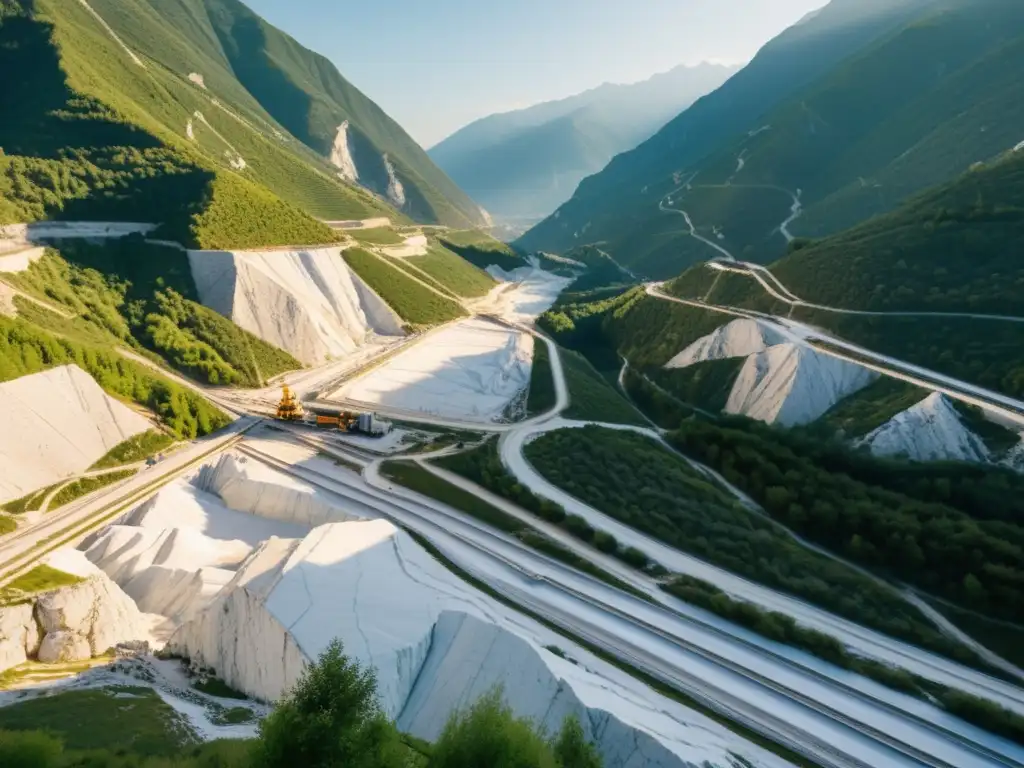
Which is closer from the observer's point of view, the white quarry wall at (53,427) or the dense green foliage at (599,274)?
the white quarry wall at (53,427)

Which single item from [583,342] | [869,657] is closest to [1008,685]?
[869,657]

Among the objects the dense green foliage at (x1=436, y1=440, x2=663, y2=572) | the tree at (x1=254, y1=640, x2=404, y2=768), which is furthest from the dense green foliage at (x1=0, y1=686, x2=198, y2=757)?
the dense green foliage at (x1=436, y1=440, x2=663, y2=572)

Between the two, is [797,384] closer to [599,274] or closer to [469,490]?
[469,490]

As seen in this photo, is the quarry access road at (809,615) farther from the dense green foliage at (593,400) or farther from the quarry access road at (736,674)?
the dense green foliage at (593,400)

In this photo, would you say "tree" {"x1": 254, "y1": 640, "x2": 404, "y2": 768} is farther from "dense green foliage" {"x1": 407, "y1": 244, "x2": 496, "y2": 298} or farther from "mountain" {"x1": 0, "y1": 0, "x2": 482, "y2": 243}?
"dense green foliage" {"x1": 407, "y1": 244, "x2": 496, "y2": 298}

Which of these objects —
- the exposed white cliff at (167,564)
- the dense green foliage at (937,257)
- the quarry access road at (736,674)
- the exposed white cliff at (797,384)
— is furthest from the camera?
the dense green foliage at (937,257)

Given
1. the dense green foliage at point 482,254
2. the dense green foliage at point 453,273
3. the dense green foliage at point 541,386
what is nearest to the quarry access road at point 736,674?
the dense green foliage at point 541,386

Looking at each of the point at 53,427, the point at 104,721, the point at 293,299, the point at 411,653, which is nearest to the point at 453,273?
the point at 293,299
